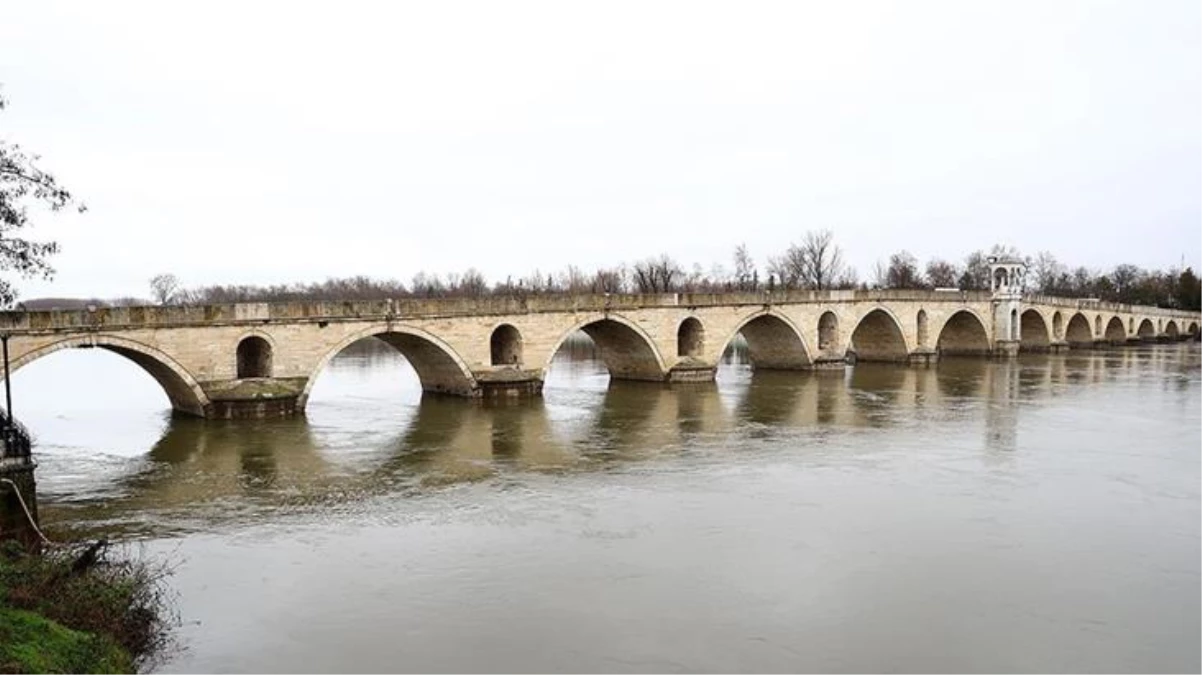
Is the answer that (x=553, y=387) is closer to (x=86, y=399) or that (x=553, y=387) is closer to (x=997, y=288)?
(x=86, y=399)

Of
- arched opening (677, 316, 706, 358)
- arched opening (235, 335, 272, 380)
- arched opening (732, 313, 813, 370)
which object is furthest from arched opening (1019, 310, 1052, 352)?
arched opening (235, 335, 272, 380)

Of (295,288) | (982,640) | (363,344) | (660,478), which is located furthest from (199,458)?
(295,288)

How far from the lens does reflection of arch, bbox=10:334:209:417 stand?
18891mm

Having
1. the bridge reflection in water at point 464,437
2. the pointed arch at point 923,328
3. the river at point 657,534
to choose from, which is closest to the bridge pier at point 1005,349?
the pointed arch at point 923,328

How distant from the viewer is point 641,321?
29.8 m

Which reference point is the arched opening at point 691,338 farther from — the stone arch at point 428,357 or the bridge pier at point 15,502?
the bridge pier at point 15,502

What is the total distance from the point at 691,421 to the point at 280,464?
9917 mm

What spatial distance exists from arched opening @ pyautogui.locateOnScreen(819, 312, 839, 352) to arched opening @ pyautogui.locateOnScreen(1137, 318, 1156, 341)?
37236 mm

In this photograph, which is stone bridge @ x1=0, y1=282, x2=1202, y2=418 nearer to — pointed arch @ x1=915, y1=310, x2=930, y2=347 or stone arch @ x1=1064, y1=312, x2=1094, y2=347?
pointed arch @ x1=915, y1=310, x2=930, y2=347

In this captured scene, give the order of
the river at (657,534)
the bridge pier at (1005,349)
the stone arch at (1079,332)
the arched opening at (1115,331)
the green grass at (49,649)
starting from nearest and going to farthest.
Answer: the green grass at (49,649) < the river at (657,534) < the bridge pier at (1005,349) < the stone arch at (1079,332) < the arched opening at (1115,331)

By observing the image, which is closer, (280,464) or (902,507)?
(902,507)

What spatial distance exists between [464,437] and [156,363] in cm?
740

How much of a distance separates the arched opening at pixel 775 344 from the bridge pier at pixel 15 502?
26.7 metres

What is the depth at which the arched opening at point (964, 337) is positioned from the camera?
45344mm
